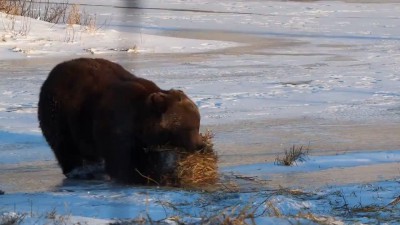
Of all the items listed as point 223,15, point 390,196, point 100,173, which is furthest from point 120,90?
point 223,15

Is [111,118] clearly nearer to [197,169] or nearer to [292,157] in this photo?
[197,169]

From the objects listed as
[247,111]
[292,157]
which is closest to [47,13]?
[247,111]

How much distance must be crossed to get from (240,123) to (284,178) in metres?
3.19

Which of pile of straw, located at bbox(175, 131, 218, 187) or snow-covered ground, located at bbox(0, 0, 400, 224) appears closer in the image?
snow-covered ground, located at bbox(0, 0, 400, 224)

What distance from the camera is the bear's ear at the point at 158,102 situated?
26.1ft

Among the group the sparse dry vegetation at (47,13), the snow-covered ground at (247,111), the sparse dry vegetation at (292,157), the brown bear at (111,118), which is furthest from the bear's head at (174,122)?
the sparse dry vegetation at (47,13)

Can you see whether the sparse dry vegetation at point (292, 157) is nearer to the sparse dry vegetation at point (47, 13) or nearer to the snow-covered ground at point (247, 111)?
the snow-covered ground at point (247, 111)

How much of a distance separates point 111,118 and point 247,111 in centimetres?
462

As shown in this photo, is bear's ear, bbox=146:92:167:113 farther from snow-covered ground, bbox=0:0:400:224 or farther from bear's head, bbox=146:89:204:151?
snow-covered ground, bbox=0:0:400:224

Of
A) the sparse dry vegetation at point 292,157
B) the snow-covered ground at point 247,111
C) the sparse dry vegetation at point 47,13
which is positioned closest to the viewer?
the snow-covered ground at point 247,111

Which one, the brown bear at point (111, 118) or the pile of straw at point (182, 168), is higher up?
the brown bear at point (111, 118)

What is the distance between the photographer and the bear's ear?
796 centimetres

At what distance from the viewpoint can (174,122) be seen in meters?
8.05

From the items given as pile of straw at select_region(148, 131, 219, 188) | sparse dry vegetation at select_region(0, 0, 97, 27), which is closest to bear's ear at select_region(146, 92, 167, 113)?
pile of straw at select_region(148, 131, 219, 188)
